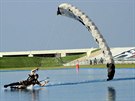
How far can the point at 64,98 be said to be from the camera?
1147 inches

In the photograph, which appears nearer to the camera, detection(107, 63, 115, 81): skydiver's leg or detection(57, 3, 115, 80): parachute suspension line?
detection(107, 63, 115, 81): skydiver's leg

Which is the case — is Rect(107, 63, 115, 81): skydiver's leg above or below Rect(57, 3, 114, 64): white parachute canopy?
below

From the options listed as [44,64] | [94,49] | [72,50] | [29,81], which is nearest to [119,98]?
[29,81]

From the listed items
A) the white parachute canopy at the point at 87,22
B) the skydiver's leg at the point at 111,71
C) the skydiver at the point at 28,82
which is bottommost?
the skydiver at the point at 28,82

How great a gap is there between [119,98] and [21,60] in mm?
108114

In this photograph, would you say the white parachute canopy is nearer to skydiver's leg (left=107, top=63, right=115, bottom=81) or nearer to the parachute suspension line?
the parachute suspension line

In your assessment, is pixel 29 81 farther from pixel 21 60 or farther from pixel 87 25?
pixel 21 60

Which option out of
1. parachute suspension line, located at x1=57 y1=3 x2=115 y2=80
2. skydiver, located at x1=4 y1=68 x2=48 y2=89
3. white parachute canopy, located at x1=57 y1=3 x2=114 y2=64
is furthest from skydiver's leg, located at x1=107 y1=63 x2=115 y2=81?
skydiver, located at x1=4 y1=68 x2=48 y2=89

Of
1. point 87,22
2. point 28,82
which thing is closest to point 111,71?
point 87,22

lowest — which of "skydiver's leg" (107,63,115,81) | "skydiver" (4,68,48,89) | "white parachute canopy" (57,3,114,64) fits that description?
"skydiver" (4,68,48,89)

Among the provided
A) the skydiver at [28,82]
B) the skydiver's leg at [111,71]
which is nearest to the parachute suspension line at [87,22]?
the skydiver's leg at [111,71]

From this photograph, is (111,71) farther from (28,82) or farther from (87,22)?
(28,82)

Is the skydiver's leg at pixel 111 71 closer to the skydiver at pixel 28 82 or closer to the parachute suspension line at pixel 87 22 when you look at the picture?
the parachute suspension line at pixel 87 22

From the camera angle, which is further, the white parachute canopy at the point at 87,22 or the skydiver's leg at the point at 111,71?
the white parachute canopy at the point at 87,22
